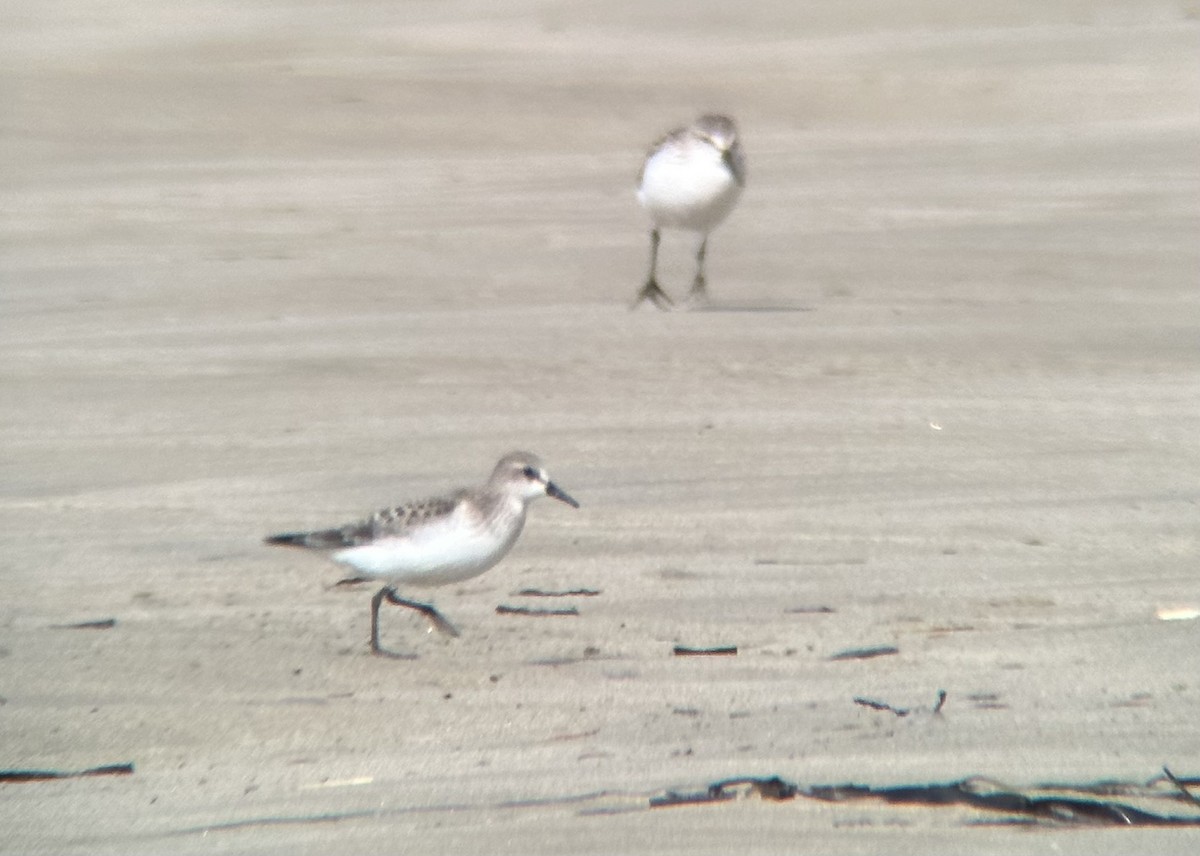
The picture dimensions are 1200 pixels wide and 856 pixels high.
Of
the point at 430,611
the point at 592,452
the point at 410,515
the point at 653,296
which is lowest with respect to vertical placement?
the point at 430,611

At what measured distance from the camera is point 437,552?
582cm

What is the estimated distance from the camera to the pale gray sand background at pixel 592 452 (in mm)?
5074

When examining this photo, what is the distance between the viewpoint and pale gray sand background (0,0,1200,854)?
5.07 m

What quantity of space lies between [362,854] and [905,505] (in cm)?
339


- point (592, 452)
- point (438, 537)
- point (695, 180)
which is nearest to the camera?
point (438, 537)

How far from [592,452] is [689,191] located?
12.4 feet

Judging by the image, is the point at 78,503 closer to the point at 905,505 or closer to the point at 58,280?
the point at 905,505

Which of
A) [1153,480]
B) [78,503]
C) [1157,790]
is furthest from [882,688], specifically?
[78,503]

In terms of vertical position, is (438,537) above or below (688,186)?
below

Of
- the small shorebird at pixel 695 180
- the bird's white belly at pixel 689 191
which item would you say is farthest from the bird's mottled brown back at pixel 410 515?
the bird's white belly at pixel 689 191

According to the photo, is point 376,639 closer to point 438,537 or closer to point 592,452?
point 438,537

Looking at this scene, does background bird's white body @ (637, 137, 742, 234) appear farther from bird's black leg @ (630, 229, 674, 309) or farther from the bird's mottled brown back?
the bird's mottled brown back

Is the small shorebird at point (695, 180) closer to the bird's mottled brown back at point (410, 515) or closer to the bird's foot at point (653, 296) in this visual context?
the bird's foot at point (653, 296)

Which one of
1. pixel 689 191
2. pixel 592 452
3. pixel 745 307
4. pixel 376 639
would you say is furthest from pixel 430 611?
pixel 689 191
